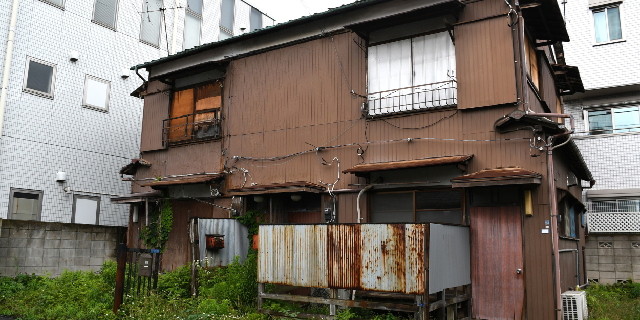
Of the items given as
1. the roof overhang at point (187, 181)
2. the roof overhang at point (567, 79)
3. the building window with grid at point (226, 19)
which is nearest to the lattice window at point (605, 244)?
the roof overhang at point (567, 79)

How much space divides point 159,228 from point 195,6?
13312 mm

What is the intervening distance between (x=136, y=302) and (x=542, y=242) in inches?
346

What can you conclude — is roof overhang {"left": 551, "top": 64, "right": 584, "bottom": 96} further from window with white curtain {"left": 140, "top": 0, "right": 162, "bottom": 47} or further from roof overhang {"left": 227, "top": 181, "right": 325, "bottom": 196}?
window with white curtain {"left": 140, "top": 0, "right": 162, "bottom": 47}

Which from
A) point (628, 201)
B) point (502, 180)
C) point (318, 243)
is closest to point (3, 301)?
point (318, 243)

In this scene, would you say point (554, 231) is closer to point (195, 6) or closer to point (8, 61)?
point (8, 61)

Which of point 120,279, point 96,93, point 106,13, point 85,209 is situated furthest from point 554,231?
point 106,13

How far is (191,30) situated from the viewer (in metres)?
24.3

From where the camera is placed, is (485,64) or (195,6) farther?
(195,6)

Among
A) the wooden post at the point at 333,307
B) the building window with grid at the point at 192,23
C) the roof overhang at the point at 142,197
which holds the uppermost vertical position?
the building window with grid at the point at 192,23

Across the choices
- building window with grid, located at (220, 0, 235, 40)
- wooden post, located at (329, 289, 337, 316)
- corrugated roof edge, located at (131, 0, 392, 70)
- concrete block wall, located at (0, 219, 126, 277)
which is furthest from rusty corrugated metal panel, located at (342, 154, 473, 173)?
building window with grid, located at (220, 0, 235, 40)

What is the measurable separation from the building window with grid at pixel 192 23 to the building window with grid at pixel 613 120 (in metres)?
18.8

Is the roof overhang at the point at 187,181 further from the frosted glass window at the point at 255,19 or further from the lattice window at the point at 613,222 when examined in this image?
the frosted glass window at the point at 255,19

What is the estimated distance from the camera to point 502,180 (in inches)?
382

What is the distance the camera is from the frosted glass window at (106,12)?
20.4 metres
